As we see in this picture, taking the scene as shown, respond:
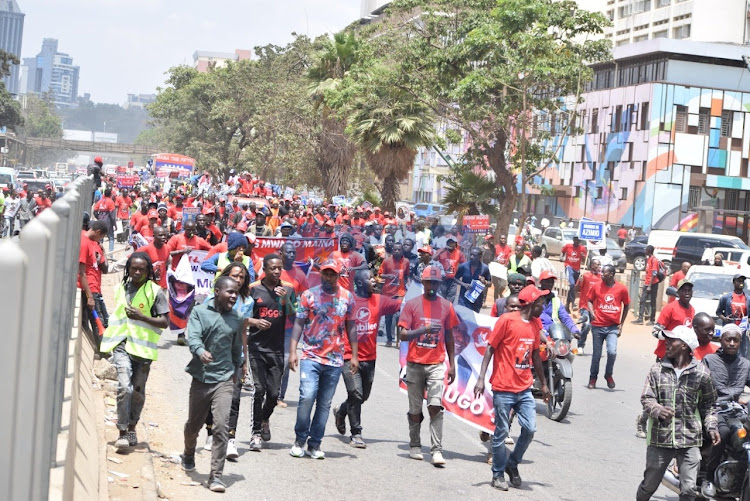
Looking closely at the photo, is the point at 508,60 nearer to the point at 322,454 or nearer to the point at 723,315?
the point at 723,315

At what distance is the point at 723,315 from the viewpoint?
52.4 feet

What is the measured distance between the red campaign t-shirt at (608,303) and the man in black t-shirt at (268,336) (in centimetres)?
650

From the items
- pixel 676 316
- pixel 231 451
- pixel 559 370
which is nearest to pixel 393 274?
pixel 676 316

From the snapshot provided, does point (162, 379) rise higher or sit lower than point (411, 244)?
lower

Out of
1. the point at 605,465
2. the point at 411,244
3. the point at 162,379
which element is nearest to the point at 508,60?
the point at 411,244

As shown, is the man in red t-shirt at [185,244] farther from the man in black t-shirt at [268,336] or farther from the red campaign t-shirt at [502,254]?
the red campaign t-shirt at [502,254]

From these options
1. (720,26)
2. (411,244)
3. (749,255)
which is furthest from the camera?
(720,26)

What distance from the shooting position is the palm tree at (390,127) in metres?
37.7

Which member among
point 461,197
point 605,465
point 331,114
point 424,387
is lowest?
point 605,465

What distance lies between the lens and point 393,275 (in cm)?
1889

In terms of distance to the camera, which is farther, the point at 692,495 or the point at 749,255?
the point at 749,255

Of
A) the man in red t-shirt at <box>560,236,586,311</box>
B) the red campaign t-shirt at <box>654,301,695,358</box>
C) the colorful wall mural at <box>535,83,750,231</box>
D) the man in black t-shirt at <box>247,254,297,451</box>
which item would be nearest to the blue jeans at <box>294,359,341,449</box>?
the man in black t-shirt at <box>247,254,297,451</box>

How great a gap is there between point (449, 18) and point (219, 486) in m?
28.5

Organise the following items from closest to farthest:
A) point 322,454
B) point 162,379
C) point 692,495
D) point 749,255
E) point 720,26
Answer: point 692,495
point 322,454
point 162,379
point 749,255
point 720,26
